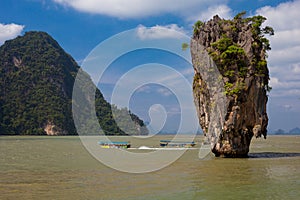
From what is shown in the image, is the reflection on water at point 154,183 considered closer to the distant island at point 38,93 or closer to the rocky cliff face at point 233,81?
the rocky cliff face at point 233,81

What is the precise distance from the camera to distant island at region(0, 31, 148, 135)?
93625 mm

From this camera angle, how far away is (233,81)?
70.0ft

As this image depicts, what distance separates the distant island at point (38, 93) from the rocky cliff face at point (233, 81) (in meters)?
55.7

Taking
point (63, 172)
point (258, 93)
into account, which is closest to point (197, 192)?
point (63, 172)

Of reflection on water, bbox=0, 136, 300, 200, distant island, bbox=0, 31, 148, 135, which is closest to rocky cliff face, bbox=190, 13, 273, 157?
reflection on water, bbox=0, 136, 300, 200

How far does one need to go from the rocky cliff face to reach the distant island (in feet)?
183

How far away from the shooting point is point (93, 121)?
100750mm

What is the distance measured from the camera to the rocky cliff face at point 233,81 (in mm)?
20938

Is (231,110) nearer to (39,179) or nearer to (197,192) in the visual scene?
(197,192)

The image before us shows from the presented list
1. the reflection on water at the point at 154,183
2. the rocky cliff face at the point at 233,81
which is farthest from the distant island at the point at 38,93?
the reflection on water at the point at 154,183

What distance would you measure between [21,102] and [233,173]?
9325 centimetres

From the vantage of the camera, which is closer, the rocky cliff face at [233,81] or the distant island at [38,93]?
the rocky cliff face at [233,81]

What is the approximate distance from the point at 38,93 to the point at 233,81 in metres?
91.1

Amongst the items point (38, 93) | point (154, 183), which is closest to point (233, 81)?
point (154, 183)
